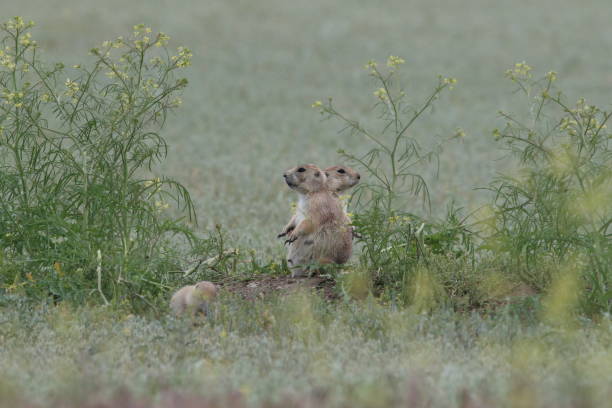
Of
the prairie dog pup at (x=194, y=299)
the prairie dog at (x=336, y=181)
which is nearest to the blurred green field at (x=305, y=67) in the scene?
the prairie dog at (x=336, y=181)

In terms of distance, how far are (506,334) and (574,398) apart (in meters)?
1.89

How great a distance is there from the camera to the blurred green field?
53.9ft

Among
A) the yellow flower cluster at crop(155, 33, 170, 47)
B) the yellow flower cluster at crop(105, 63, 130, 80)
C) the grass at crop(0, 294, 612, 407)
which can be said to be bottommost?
the grass at crop(0, 294, 612, 407)

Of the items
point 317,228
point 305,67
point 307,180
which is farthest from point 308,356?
point 305,67

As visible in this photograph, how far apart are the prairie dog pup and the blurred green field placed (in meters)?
3.05

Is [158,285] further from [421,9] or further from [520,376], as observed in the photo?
[421,9]

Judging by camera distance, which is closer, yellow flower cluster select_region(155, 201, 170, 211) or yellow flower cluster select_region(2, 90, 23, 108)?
yellow flower cluster select_region(2, 90, 23, 108)

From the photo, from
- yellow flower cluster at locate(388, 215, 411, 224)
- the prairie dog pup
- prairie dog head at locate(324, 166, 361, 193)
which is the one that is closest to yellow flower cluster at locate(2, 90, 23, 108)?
the prairie dog pup

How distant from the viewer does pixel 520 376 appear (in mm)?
5863

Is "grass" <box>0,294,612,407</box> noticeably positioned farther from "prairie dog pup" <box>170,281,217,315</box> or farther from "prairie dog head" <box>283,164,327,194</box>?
"prairie dog head" <box>283,164,327,194</box>

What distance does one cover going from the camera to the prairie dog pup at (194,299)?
741 centimetres

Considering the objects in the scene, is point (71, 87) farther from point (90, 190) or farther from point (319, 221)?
point (319, 221)

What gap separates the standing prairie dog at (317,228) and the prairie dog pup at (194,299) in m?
1.03

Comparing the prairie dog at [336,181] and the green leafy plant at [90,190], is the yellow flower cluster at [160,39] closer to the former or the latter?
the green leafy plant at [90,190]
